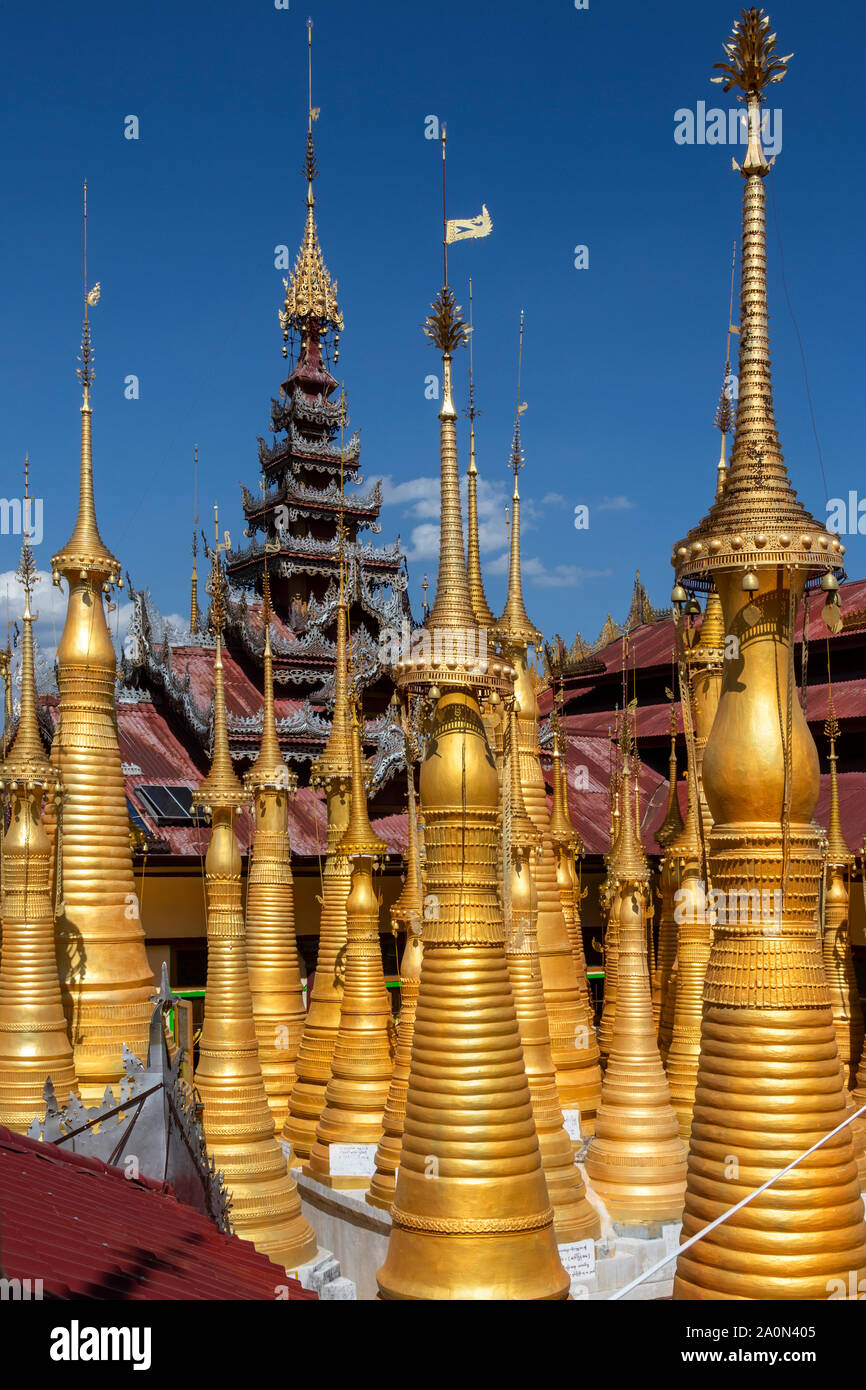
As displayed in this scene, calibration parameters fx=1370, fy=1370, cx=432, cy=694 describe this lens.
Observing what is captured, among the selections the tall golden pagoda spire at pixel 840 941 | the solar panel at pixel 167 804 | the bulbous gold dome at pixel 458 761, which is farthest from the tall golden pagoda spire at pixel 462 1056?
the solar panel at pixel 167 804

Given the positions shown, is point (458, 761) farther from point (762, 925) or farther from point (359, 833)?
point (359, 833)

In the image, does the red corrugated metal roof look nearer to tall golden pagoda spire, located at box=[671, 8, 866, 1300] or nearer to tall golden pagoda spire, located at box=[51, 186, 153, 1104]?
tall golden pagoda spire, located at box=[671, 8, 866, 1300]

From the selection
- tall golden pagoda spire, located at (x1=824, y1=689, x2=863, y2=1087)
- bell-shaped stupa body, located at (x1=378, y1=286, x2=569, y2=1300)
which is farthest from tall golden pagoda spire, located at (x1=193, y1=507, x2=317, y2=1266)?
tall golden pagoda spire, located at (x1=824, y1=689, x2=863, y2=1087)

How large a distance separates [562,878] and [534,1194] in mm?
9879

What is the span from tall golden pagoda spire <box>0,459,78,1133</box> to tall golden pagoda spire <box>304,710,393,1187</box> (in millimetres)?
3696

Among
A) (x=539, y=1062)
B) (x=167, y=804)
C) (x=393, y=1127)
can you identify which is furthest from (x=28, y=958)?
(x=167, y=804)

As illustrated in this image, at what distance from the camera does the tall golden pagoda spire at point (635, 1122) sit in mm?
14336

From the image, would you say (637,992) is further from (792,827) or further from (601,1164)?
(792,827)

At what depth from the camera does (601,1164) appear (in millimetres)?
14758

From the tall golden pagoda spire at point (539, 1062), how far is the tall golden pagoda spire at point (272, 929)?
7.42 meters

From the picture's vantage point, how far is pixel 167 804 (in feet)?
91.5

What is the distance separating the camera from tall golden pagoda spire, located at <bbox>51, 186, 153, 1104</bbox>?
48.7 ft

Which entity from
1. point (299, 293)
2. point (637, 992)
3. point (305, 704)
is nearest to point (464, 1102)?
point (637, 992)

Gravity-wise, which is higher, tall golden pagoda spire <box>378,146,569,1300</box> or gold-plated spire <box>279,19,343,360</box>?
gold-plated spire <box>279,19,343,360</box>
